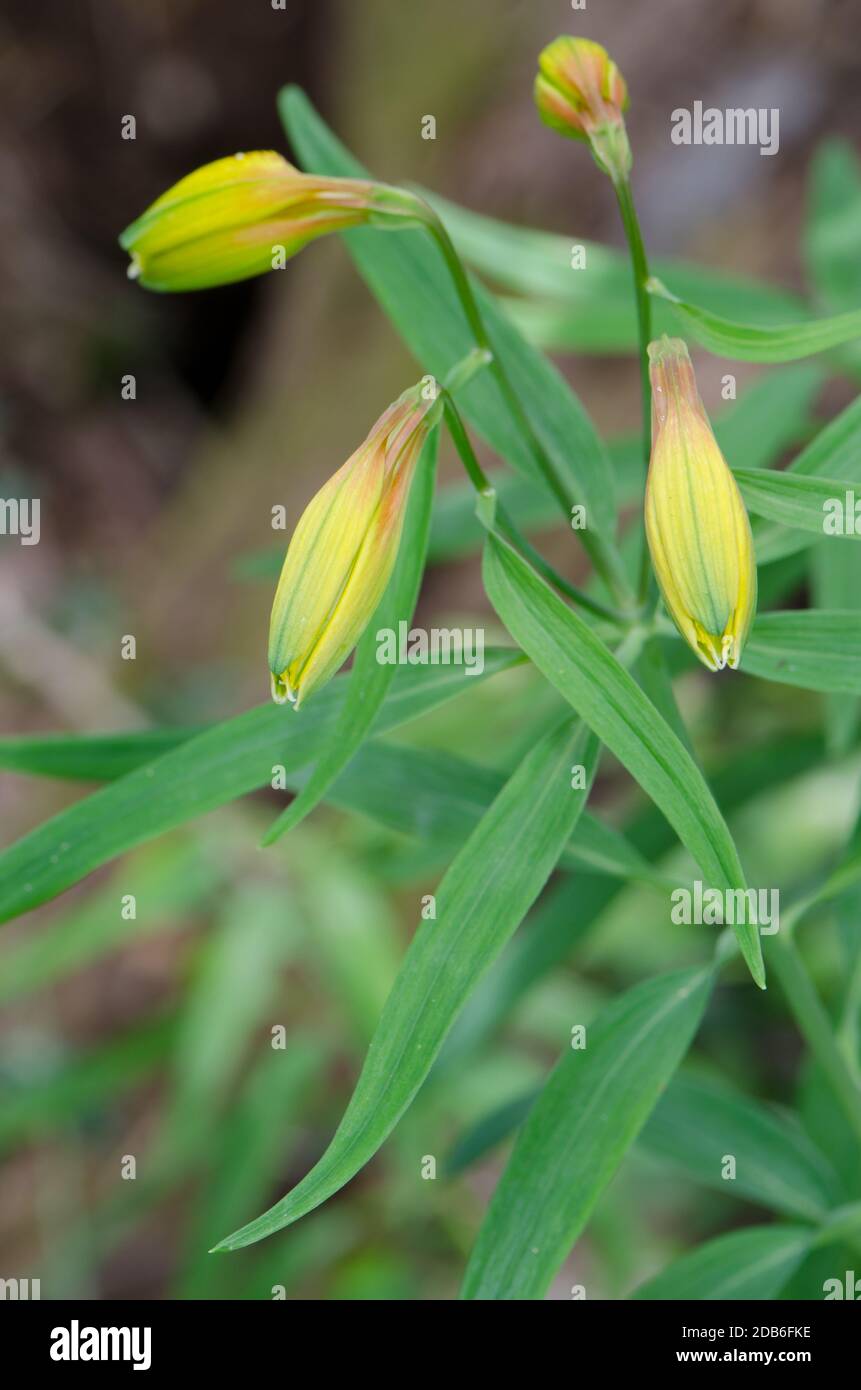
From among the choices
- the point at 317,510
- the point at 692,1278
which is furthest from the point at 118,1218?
the point at 317,510

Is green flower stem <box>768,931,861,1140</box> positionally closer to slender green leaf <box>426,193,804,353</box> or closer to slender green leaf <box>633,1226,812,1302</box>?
slender green leaf <box>633,1226,812,1302</box>

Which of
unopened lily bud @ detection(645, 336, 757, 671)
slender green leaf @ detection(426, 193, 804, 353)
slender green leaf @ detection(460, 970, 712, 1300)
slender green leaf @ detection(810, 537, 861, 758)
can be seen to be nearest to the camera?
unopened lily bud @ detection(645, 336, 757, 671)

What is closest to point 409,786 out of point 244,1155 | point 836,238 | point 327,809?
point 836,238

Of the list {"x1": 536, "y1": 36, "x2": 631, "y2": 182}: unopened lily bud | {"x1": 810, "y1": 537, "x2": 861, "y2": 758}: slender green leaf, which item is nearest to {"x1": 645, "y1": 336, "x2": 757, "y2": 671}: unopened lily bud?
{"x1": 536, "y1": 36, "x2": 631, "y2": 182}: unopened lily bud

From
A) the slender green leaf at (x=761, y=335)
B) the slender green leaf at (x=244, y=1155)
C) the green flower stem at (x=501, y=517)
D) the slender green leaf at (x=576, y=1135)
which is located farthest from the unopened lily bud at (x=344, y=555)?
the slender green leaf at (x=244, y=1155)

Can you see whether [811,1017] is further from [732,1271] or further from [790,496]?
[790,496]

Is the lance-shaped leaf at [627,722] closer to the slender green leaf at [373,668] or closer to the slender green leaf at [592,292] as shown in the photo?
the slender green leaf at [373,668]
